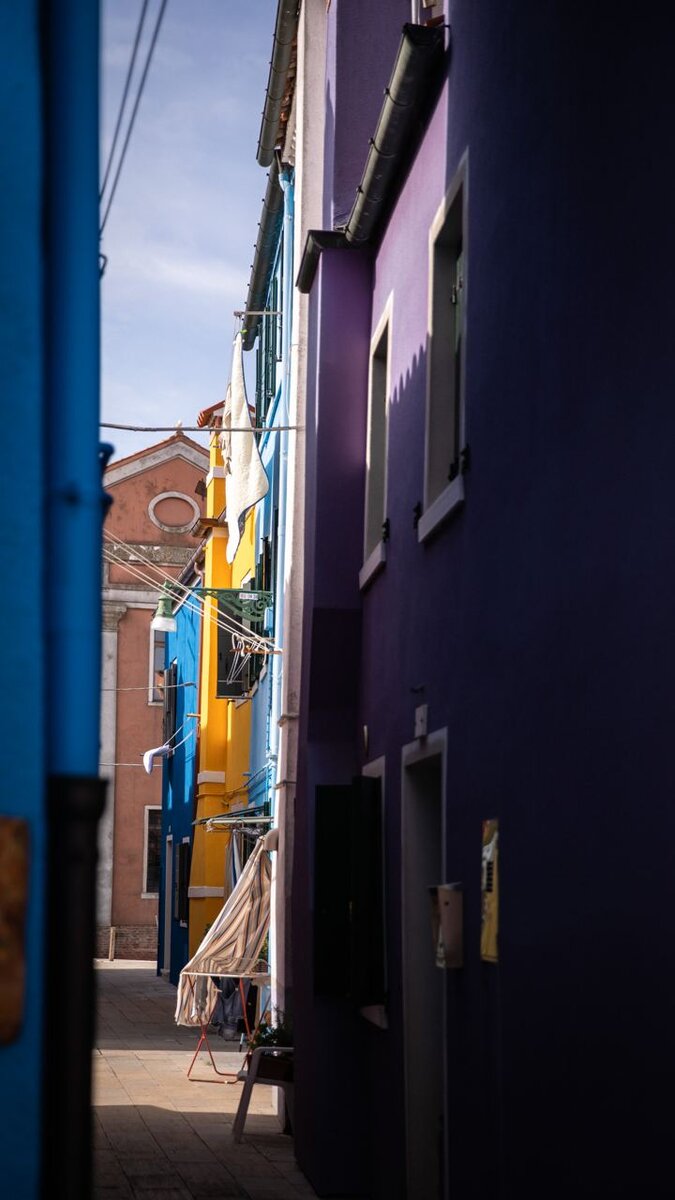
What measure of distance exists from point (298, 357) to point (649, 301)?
10993 millimetres

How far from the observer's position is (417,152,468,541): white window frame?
8.35 m

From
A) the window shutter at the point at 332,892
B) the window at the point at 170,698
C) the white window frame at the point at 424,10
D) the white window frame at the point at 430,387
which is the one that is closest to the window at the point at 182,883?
the window at the point at 170,698

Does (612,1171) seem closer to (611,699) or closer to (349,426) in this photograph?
(611,699)

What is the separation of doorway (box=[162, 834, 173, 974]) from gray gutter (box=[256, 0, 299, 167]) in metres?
16.4

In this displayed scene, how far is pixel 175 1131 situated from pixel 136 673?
27.2 meters

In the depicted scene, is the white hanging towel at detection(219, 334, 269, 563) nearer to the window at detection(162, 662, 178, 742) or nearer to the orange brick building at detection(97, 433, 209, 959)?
the window at detection(162, 662, 178, 742)

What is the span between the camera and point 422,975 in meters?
9.54

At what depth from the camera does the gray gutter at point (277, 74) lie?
16.9 meters

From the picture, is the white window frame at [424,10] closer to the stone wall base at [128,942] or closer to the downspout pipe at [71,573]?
the downspout pipe at [71,573]

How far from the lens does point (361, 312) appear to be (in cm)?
1238

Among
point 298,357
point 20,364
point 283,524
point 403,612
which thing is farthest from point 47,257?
point 283,524

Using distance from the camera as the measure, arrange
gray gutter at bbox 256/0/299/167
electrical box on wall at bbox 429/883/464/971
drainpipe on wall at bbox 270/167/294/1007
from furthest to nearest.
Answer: drainpipe on wall at bbox 270/167/294/1007 < gray gutter at bbox 256/0/299/167 < electrical box on wall at bbox 429/883/464/971

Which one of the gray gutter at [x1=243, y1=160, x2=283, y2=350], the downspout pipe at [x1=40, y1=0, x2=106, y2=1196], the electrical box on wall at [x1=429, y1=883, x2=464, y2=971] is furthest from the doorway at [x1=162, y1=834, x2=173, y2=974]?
the downspout pipe at [x1=40, y1=0, x2=106, y2=1196]

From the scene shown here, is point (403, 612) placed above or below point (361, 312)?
below
